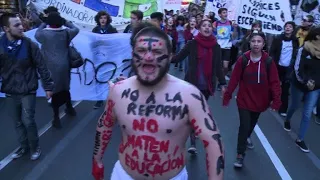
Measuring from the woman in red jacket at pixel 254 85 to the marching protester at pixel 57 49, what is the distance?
8.74 ft

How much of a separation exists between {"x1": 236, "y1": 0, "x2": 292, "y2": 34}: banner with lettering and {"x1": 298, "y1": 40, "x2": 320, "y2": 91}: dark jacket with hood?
342 cm

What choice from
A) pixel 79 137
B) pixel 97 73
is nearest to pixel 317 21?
pixel 97 73

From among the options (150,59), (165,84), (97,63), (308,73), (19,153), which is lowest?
(19,153)

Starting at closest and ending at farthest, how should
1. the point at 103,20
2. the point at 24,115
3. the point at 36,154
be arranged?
the point at 24,115, the point at 36,154, the point at 103,20

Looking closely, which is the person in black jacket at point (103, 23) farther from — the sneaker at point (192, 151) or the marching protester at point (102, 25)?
the sneaker at point (192, 151)

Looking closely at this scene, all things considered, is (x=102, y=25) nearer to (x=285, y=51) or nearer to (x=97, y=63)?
(x=97, y=63)

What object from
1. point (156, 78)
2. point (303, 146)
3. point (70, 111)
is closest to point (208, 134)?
point (156, 78)

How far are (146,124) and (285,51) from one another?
5.36 meters

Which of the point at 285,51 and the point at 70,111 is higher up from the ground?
the point at 285,51

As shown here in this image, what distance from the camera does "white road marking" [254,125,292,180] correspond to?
4335 mm

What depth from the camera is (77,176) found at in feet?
13.6

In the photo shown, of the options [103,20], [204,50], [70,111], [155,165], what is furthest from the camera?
[103,20]

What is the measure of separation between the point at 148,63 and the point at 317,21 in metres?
7.52

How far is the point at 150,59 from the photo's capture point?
1.95m
